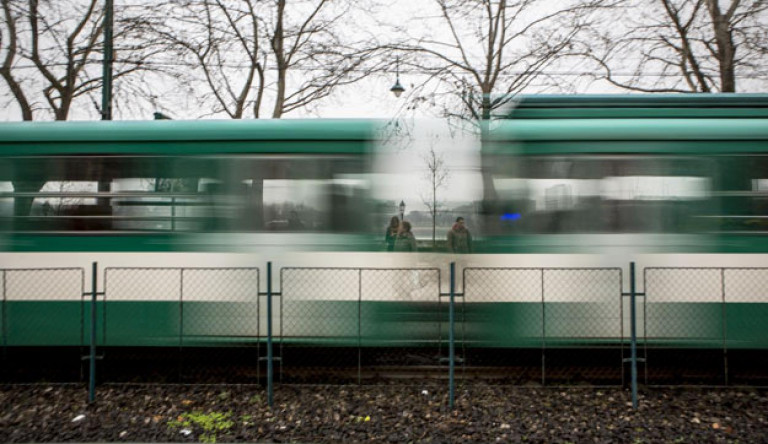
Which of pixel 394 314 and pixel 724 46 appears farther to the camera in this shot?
pixel 724 46

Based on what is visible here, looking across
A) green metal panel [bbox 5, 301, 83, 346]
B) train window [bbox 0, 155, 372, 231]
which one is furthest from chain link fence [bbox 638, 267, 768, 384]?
green metal panel [bbox 5, 301, 83, 346]

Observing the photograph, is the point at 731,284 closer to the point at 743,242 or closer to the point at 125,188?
the point at 743,242

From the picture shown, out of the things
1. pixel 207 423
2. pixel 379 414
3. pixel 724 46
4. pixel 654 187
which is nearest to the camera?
pixel 207 423

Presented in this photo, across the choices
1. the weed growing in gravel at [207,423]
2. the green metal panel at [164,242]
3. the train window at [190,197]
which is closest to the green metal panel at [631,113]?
the train window at [190,197]

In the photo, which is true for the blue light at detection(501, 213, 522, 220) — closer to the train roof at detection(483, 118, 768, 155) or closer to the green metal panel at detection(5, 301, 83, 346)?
the train roof at detection(483, 118, 768, 155)

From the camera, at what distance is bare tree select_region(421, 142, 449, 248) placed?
6.31 meters

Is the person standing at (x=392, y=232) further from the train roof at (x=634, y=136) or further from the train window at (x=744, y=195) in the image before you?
the train window at (x=744, y=195)

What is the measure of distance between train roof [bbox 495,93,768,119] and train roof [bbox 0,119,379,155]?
207cm

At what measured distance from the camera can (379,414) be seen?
5230 mm

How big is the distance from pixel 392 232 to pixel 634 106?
11.7ft

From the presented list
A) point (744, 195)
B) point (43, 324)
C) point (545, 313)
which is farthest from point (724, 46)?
point (43, 324)

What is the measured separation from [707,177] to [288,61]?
31.6ft

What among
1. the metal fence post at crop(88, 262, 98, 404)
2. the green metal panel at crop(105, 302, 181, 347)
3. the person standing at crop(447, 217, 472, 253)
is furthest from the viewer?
the green metal panel at crop(105, 302, 181, 347)

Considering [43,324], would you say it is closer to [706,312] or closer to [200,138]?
[200,138]
